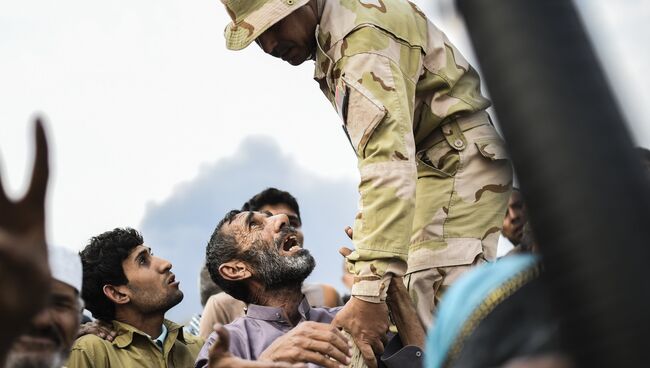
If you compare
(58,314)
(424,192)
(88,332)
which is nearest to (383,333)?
(424,192)

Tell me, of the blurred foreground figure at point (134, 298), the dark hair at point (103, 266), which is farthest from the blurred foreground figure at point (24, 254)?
the dark hair at point (103, 266)

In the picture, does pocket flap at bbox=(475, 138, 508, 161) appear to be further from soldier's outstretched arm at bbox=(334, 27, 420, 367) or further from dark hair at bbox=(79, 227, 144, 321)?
dark hair at bbox=(79, 227, 144, 321)

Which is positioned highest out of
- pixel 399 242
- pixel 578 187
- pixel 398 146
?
pixel 578 187

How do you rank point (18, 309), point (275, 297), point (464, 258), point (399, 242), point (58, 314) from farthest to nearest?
1. point (275, 297)
2. point (464, 258)
3. point (399, 242)
4. point (58, 314)
5. point (18, 309)

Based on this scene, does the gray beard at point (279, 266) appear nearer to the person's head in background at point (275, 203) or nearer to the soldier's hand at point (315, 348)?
the soldier's hand at point (315, 348)

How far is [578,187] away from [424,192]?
3.42 m

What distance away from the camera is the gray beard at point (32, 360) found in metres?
2.48

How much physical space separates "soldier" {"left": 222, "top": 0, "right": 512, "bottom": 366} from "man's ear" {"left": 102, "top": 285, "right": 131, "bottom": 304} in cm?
209

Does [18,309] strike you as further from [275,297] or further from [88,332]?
[88,332]

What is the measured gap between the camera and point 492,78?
697 millimetres

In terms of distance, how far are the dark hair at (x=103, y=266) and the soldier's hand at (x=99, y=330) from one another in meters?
0.09

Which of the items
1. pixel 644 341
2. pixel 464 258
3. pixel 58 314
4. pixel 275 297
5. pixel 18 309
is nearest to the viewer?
pixel 644 341

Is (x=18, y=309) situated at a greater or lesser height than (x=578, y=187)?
lesser

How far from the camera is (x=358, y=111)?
3.72 m
